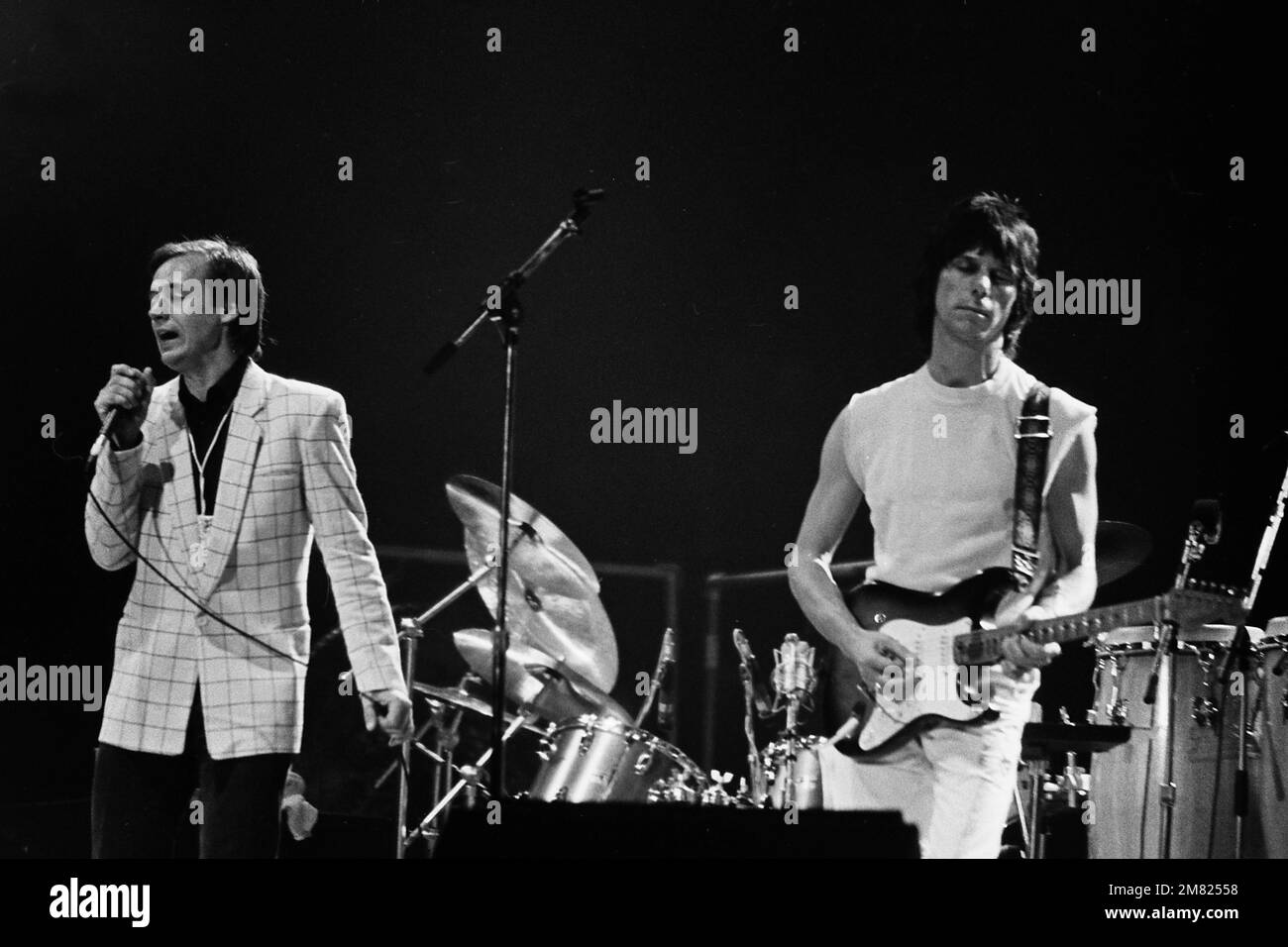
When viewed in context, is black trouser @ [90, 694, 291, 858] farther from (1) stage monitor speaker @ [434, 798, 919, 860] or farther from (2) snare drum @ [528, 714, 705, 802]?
(2) snare drum @ [528, 714, 705, 802]

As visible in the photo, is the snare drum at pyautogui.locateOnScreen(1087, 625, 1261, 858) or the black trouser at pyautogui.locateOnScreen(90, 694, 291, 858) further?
the snare drum at pyautogui.locateOnScreen(1087, 625, 1261, 858)

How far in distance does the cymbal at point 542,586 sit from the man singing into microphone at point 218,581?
21.3 inches

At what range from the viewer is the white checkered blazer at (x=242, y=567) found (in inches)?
135

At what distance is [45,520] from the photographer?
430cm

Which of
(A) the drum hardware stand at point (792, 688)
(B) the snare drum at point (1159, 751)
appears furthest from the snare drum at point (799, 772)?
(B) the snare drum at point (1159, 751)

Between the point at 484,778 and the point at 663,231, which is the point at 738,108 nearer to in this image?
the point at 663,231

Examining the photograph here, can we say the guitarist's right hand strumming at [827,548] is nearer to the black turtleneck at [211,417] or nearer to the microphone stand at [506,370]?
the microphone stand at [506,370]

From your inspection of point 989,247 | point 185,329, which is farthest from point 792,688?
point 185,329

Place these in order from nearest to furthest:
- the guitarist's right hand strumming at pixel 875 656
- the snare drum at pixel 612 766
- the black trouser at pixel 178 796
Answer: the black trouser at pixel 178 796 → the guitarist's right hand strumming at pixel 875 656 → the snare drum at pixel 612 766

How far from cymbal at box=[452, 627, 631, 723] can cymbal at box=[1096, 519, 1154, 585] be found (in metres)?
1.39

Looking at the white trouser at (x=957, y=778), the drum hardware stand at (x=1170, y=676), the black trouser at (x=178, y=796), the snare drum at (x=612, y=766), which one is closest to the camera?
the black trouser at (x=178, y=796)

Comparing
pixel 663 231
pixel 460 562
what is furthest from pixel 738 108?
pixel 460 562

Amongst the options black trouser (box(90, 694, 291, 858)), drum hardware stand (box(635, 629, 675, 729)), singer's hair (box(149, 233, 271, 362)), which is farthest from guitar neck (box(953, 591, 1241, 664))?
singer's hair (box(149, 233, 271, 362))

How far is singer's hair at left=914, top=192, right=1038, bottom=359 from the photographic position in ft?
13.4
